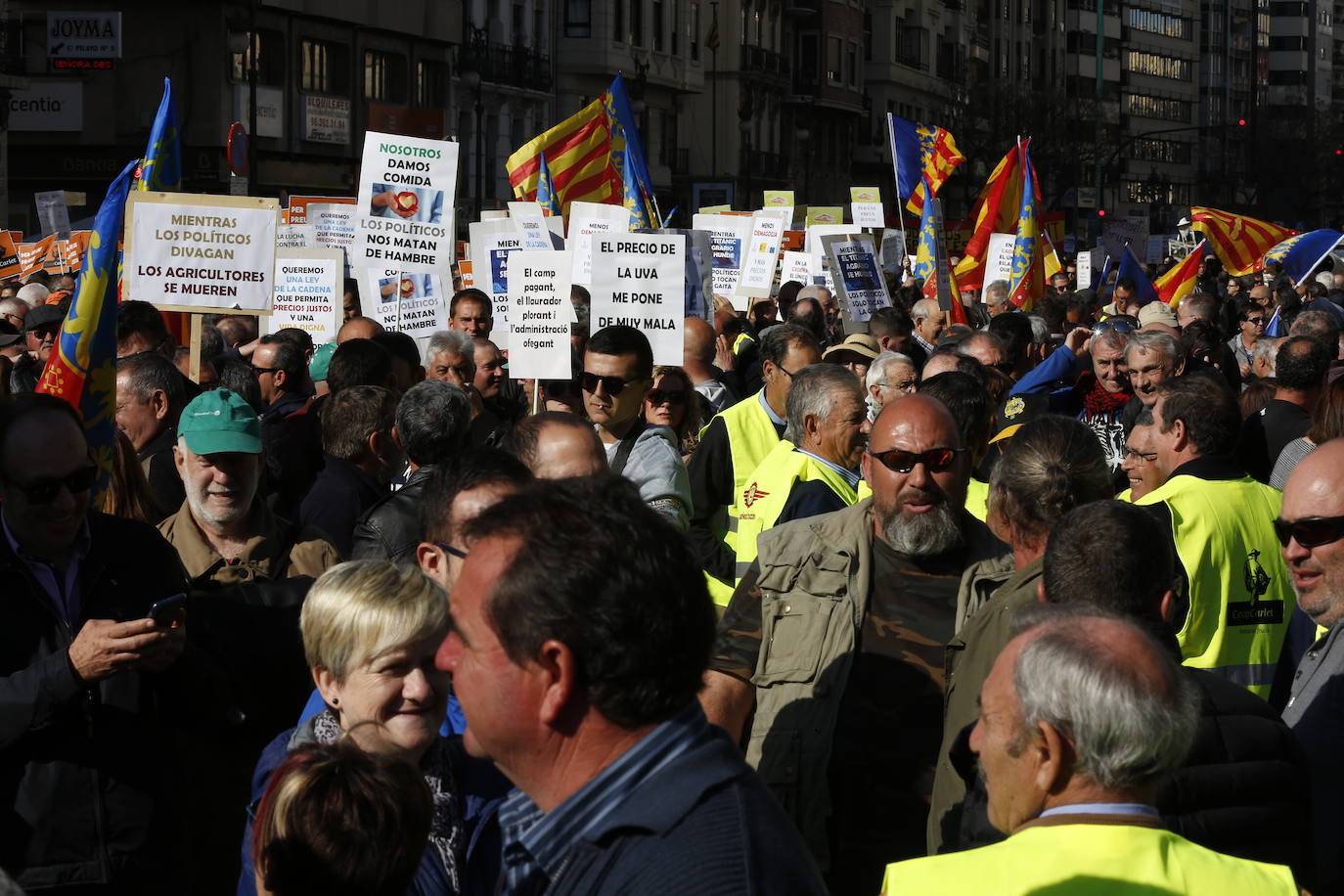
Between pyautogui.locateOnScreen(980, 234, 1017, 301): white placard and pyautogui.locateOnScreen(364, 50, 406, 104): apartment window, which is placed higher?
pyautogui.locateOnScreen(364, 50, 406, 104): apartment window

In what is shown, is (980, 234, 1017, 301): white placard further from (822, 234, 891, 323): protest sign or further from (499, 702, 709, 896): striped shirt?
(499, 702, 709, 896): striped shirt

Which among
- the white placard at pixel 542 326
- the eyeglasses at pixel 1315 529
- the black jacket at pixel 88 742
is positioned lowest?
the black jacket at pixel 88 742

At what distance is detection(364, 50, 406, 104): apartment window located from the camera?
44656 millimetres

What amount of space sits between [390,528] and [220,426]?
0.61 m

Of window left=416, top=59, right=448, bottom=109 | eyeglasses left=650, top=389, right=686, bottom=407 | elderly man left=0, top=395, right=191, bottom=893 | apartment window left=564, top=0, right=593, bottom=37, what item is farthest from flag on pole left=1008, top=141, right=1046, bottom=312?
apartment window left=564, top=0, right=593, bottom=37

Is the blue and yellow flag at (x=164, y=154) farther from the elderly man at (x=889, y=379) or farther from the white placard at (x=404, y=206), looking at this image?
the elderly man at (x=889, y=379)

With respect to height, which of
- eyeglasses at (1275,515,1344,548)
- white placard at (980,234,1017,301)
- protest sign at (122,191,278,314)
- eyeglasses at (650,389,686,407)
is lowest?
eyeglasses at (1275,515,1344,548)

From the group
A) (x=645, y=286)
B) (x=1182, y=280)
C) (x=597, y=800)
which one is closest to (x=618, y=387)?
(x=645, y=286)

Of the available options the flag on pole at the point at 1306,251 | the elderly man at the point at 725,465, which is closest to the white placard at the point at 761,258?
the flag on pole at the point at 1306,251

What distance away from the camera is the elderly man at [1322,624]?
4012mm

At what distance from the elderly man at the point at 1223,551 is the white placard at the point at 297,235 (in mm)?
11470

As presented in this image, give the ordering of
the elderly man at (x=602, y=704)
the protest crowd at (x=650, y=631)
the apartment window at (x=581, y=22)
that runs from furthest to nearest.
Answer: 1. the apartment window at (x=581, y=22)
2. the protest crowd at (x=650, y=631)
3. the elderly man at (x=602, y=704)

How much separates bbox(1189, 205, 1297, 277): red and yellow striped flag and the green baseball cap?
17722 mm

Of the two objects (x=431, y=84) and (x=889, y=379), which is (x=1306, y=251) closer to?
(x=889, y=379)
